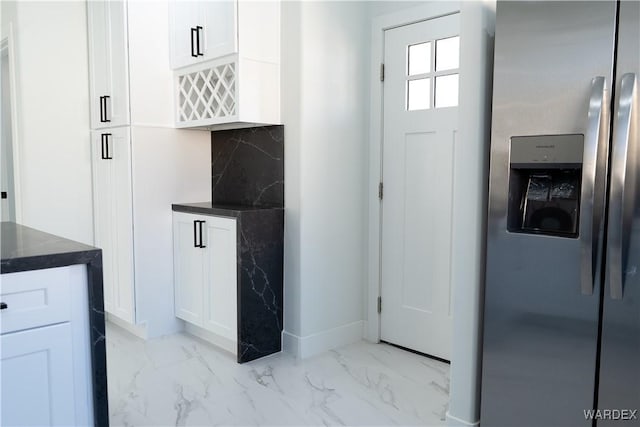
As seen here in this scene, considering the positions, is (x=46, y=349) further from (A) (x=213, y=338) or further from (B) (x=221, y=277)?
(A) (x=213, y=338)

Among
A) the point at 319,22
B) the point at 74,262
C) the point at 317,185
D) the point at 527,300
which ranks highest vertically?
the point at 319,22

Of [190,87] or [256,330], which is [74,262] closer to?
[256,330]

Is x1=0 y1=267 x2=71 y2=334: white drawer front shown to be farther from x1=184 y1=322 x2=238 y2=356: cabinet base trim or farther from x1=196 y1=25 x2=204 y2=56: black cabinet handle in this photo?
x1=196 y1=25 x2=204 y2=56: black cabinet handle

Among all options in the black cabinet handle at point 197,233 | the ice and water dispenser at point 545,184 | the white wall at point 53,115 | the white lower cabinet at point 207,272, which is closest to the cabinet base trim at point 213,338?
the white lower cabinet at point 207,272

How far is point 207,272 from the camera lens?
3049 millimetres

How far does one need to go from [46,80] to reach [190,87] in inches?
41.0

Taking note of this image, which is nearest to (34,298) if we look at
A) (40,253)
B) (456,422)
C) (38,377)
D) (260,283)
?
(40,253)

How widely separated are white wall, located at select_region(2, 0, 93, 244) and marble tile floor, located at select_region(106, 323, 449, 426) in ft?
3.54

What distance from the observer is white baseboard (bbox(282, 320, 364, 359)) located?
2.96 meters

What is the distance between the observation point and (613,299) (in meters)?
1.58

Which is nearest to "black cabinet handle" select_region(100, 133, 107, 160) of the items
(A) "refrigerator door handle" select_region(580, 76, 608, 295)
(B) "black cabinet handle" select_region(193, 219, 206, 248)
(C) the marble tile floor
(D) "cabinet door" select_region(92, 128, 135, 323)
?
(D) "cabinet door" select_region(92, 128, 135, 323)

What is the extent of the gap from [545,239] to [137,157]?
248cm

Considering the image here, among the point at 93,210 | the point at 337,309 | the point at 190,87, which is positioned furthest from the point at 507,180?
the point at 93,210

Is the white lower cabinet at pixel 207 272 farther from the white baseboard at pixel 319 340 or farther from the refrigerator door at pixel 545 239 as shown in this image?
the refrigerator door at pixel 545 239
